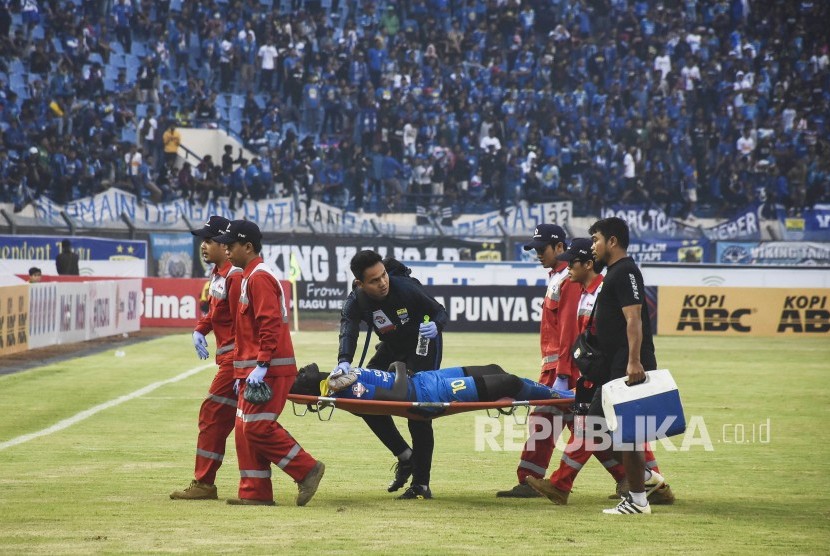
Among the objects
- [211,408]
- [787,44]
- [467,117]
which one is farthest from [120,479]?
[787,44]

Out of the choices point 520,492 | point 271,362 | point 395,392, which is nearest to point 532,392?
point 520,492

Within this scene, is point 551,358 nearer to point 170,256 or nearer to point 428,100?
point 170,256

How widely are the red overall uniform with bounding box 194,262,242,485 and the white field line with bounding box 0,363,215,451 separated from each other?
3.73m

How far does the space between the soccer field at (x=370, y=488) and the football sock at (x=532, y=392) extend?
800 mm

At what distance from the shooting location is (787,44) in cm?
4584

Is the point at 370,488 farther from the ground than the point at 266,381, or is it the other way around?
the point at 266,381

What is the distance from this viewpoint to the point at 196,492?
8820 millimetres

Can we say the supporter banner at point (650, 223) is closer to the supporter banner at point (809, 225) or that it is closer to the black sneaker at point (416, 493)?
the supporter banner at point (809, 225)

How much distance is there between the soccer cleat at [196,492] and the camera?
880cm

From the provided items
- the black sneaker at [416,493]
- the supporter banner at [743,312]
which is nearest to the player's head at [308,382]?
the black sneaker at [416,493]

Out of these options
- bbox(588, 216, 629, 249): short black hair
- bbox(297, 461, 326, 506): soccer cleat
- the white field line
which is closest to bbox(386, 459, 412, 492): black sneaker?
bbox(297, 461, 326, 506): soccer cleat

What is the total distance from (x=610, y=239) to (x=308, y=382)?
2.45 metres

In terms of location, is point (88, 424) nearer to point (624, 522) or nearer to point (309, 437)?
point (309, 437)

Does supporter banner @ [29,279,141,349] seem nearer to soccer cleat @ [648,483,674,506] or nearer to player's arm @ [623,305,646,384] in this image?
soccer cleat @ [648,483,674,506]
